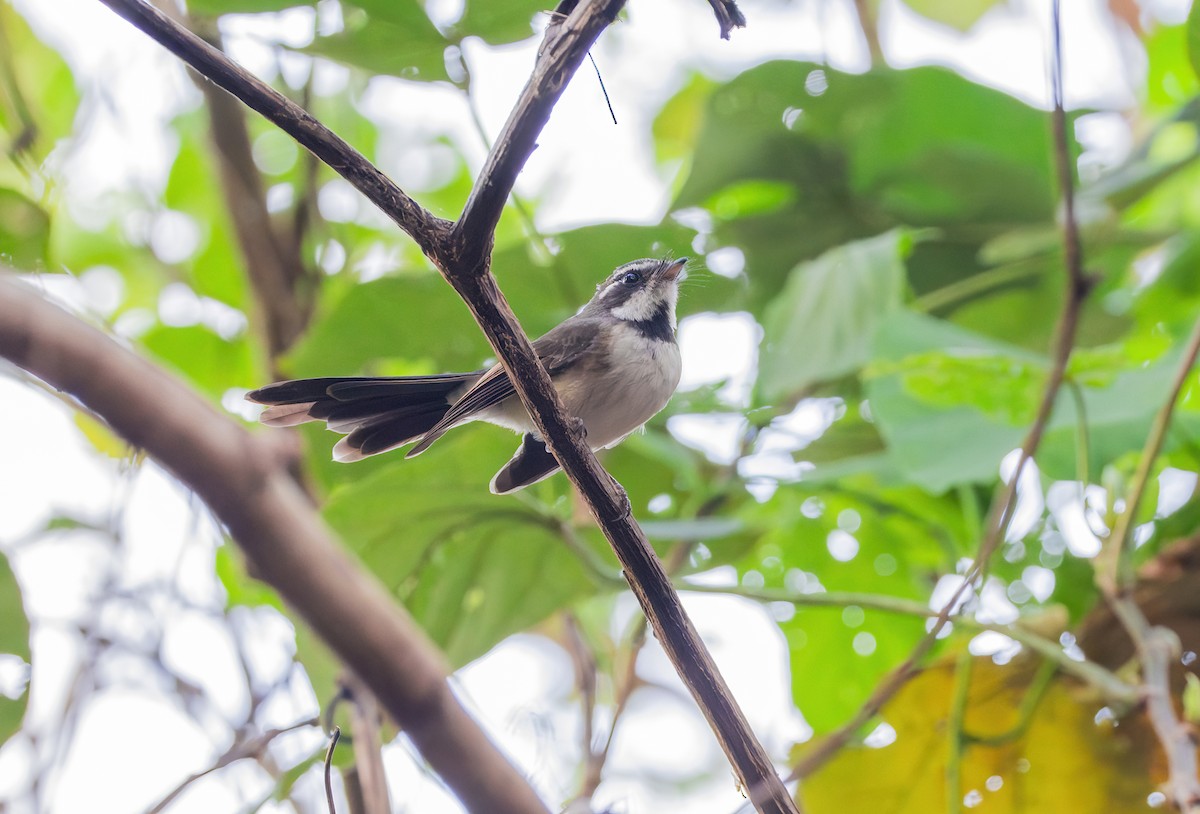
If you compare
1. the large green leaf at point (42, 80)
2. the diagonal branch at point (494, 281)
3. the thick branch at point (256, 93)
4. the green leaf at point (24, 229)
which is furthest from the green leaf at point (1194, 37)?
the large green leaf at point (42, 80)

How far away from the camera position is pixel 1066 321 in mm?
1994

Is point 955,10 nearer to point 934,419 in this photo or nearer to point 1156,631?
point 934,419

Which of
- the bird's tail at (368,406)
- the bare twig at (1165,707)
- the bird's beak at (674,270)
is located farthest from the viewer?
the bird's beak at (674,270)

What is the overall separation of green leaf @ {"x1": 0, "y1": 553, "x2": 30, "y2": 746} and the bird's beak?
1.68 meters

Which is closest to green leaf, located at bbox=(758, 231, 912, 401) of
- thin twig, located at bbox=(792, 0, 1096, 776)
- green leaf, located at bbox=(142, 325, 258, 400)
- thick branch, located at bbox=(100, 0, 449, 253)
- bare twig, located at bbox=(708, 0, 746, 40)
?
thin twig, located at bbox=(792, 0, 1096, 776)

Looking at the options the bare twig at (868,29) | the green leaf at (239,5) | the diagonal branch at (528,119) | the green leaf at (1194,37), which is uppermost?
the bare twig at (868,29)

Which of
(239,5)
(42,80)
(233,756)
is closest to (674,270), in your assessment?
(239,5)

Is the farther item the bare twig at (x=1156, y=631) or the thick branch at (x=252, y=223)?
the thick branch at (x=252, y=223)

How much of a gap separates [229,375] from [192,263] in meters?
0.52

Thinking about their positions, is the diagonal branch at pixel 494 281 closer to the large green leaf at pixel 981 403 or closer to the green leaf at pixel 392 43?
the large green leaf at pixel 981 403

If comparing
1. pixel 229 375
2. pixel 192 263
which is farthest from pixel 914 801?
pixel 192 263

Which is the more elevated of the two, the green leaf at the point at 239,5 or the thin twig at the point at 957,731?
the green leaf at the point at 239,5

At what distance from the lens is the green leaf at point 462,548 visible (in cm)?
228

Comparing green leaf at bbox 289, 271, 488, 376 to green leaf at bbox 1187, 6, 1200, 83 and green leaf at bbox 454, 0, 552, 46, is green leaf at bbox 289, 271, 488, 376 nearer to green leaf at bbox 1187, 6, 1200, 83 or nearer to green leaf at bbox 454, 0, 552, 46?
green leaf at bbox 454, 0, 552, 46
